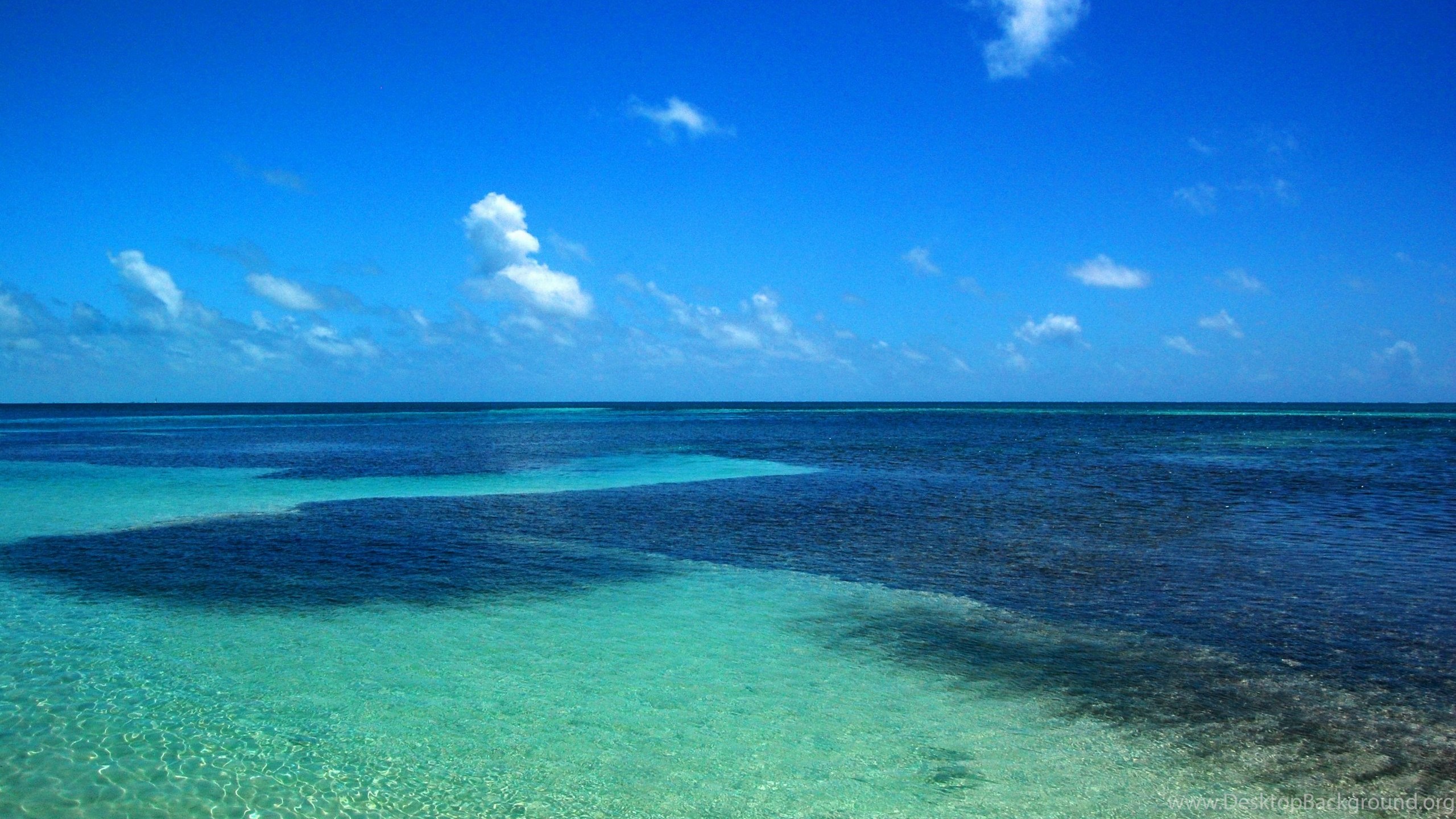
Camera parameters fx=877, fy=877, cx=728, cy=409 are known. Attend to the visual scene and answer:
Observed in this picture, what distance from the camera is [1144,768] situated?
645 centimetres

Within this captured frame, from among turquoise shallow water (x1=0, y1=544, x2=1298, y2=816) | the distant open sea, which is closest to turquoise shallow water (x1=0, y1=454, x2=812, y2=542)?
the distant open sea

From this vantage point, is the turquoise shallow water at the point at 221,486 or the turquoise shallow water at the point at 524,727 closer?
the turquoise shallow water at the point at 524,727

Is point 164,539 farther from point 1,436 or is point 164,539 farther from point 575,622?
point 1,436

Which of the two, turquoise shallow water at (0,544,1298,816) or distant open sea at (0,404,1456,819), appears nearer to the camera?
turquoise shallow water at (0,544,1298,816)

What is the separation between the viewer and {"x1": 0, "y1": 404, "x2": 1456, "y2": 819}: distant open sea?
250 inches

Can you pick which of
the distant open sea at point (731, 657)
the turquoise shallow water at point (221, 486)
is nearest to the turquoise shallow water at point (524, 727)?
the distant open sea at point (731, 657)

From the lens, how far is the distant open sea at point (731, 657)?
20.8ft

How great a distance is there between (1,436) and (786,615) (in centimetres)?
7344

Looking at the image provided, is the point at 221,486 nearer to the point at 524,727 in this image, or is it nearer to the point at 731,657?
the point at 731,657

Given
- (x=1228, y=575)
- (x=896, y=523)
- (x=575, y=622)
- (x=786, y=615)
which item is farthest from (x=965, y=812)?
(x=896, y=523)

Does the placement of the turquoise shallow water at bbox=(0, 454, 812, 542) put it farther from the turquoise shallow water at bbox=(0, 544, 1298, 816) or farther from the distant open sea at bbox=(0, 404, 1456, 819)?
the turquoise shallow water at bbox=(0, 544, 1298, 816)

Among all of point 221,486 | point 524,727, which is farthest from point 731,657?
point 221,486

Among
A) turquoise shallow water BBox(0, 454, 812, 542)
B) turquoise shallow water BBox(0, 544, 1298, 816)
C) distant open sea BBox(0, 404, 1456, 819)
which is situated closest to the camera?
turquoise shallow water BBox(0, 544, 1298, 816)

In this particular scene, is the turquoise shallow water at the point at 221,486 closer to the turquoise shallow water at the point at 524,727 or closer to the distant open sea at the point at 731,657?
the distant open sea at the point at 731,657
